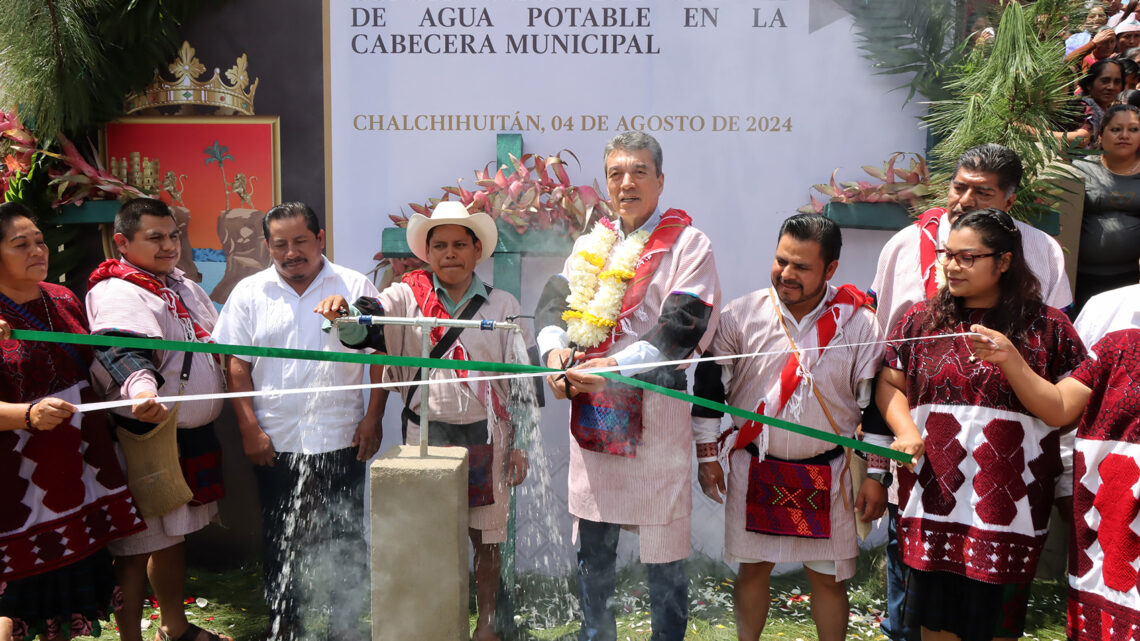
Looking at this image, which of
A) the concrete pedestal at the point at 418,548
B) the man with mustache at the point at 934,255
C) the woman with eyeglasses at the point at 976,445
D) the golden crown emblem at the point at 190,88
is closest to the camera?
the concrete pedestal at the point at 418,548

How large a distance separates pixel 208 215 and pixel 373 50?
123 cm

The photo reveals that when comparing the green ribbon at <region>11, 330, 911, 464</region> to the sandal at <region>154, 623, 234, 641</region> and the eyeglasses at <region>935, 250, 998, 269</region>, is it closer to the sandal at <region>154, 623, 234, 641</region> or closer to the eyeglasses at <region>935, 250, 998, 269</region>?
the eyeglasses at <region>935, 250, 998, 269</region>

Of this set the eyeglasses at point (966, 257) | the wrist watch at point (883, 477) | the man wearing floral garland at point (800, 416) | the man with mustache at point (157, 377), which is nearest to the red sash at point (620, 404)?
the man wearing floral garland at point (800, 416)

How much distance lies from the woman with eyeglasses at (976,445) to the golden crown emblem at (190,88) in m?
3.50

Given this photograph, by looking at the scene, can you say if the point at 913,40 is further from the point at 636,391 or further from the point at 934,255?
the point at 636,391

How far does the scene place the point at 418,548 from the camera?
2516 millimetres

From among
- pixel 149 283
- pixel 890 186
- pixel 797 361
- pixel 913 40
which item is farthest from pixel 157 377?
pixel 913 40

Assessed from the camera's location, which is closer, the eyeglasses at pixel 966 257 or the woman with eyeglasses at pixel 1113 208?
the eyeglasses at pixel 966 257

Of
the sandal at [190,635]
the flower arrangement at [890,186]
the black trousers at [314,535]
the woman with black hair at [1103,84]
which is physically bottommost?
the sandal at [190,635]

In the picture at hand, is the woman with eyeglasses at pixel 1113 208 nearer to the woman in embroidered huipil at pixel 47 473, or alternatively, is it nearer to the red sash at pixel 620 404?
the red sash at pixel 620 404

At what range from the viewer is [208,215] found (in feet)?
14.7

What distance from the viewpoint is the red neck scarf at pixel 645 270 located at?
3.27 metres

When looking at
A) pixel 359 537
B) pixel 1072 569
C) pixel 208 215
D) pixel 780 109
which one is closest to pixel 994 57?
pixel 780 109

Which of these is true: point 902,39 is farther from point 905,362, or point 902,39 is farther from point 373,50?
point 373,50
